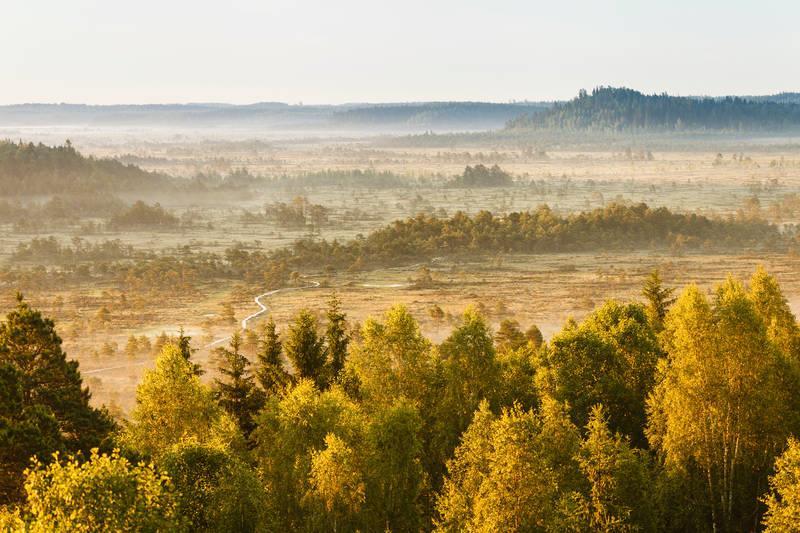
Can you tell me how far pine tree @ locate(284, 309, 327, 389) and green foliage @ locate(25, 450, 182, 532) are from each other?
24130 mm

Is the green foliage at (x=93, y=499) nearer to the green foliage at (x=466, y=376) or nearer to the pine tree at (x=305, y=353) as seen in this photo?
the green foliage at (x=466, y=376)

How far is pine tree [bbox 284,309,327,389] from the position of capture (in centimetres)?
5791

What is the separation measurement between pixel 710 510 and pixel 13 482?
105ft

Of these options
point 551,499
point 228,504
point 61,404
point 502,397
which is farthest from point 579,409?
point 61,404

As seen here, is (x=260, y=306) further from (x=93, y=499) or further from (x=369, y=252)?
(x=93, y=499)

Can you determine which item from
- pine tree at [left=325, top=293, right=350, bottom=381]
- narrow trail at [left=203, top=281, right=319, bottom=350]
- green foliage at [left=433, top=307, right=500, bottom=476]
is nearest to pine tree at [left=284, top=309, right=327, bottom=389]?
pine tree at [left=325, top=293, right=350, bottom=381]

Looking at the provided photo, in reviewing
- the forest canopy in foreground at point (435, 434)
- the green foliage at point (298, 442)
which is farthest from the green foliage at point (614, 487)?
the green foliage at point (298, 442)

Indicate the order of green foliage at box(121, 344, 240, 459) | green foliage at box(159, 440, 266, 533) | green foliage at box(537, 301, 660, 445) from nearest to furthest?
green foliage at box(159, 440, 266, 533), green foliage at box(121, 344, 240, 459), green foliage at box(537, 301, 660, 445)

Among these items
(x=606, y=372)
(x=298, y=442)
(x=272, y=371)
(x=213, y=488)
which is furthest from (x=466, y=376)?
(x=213, y=488)

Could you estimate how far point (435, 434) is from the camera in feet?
173

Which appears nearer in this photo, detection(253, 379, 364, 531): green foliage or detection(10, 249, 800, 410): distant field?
detection(253, 379, 364, 531): green foliage

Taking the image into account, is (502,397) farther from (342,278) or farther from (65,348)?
(342,278)

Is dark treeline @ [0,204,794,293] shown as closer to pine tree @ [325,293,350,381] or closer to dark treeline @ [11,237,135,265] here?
dark treeline @ [11,237,135,265]

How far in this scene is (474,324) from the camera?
5516 cm
